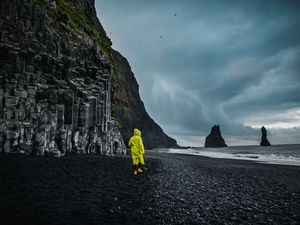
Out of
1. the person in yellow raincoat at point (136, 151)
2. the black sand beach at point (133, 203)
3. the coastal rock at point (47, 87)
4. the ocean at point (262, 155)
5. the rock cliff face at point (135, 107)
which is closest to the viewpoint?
the black sand beach at point (133, 203)

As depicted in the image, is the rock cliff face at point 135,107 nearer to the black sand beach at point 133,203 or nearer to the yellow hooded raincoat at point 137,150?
the yellow hooded raincoat at point 137,150

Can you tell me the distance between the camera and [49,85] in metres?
28.7

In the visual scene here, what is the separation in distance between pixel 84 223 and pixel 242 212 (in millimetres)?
5704

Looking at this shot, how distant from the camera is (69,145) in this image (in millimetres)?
29297

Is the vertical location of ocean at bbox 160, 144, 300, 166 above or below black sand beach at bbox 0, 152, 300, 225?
below

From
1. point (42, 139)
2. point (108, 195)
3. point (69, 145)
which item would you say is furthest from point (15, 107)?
point (108, 195)

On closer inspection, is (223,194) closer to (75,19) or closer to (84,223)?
(84,223)

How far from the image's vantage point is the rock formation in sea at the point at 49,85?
80.2 feet

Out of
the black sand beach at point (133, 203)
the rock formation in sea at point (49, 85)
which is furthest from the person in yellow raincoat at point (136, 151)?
the rock formation in sea at point (49, 85)

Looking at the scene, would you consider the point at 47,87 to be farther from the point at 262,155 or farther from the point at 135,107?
the point at 135,107

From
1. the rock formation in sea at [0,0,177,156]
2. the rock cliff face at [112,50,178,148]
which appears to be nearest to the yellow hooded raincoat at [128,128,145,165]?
the rock formation in sea at [0,0,177,156]

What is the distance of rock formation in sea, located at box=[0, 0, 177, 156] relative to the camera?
80.2ft

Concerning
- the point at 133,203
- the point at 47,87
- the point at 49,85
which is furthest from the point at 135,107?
the point at 133,203

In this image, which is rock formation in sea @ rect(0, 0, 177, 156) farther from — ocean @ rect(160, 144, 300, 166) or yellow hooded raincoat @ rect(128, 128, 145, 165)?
ocean @ rect(160, 144, 300, 166)
